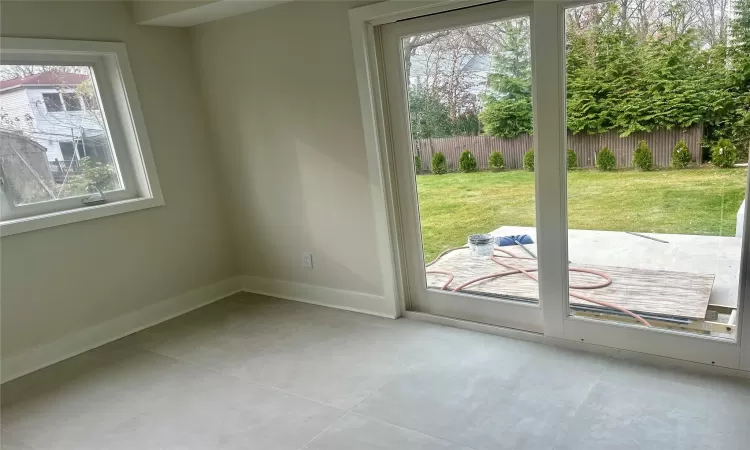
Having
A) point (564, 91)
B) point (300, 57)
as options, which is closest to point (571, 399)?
point (564, 91)

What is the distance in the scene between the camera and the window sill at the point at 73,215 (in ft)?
9.14

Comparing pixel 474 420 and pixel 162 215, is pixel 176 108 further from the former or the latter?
pixel 474 420

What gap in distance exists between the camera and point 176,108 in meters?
3.54

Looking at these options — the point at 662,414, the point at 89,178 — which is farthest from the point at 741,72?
the point at 89,178

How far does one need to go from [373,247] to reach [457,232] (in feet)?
1.88

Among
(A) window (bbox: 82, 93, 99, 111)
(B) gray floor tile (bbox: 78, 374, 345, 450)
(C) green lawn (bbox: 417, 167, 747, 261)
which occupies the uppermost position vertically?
(A) window (bbox: 82, 93, 99, 111)

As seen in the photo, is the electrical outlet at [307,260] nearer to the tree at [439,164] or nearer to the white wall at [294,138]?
the white wall at [294,138]

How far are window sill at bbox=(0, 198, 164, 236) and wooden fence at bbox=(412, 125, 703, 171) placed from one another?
1.97 meters

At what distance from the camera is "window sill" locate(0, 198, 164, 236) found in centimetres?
279

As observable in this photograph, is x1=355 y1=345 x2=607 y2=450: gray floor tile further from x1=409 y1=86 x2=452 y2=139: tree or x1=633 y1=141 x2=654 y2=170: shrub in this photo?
x1=409 y1=86 x2=452 y2=139: tree

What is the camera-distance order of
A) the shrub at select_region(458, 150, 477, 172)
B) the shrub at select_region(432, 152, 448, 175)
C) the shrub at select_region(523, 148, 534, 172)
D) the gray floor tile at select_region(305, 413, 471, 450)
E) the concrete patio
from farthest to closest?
the shrub at select_region(432, 152, 448, 175) → the shrub at select_region(458, 150, 477, 172) → the shrub at select_region(523, 148, 534, 172) → the concrete patio → the gray floor tile at select_region(305, 413, 471, 450)

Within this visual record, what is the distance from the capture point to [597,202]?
2.37m

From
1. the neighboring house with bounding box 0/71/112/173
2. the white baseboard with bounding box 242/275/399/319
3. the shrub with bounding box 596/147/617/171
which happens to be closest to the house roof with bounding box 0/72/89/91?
the neighboring house with bounding box 0/71/112/173

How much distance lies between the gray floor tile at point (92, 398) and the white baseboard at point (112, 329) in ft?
0.41
